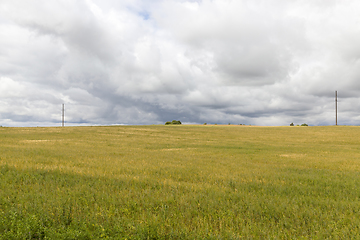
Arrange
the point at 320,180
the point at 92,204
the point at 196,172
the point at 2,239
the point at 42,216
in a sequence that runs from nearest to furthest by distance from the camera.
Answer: the point at 2,239
the point at 42,216
the point at 92,204
the point at 320,180
the point at 196,172

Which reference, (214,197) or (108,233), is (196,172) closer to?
(214,197)

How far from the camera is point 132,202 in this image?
7914mm

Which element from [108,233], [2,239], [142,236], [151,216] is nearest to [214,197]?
[151,216]

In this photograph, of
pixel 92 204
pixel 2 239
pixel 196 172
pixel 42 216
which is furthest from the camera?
pixel 196 172

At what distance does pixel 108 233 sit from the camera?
5891 mm

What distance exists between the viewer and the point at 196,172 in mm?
13367

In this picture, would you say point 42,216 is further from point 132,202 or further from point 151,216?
point 151,216

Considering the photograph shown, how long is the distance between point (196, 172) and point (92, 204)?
6950 millimetres

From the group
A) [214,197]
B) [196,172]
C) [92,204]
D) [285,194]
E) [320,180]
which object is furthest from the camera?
[196,172]

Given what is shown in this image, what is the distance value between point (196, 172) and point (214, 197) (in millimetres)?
4758

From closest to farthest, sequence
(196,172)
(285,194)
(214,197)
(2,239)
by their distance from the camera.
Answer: (2,239) < (214,197) < (285,194) < (196,172)

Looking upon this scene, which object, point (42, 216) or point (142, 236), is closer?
point (142, 236)

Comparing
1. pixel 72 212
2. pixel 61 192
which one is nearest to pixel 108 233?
pixel 72 212

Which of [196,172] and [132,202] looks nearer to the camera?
[132,202]
